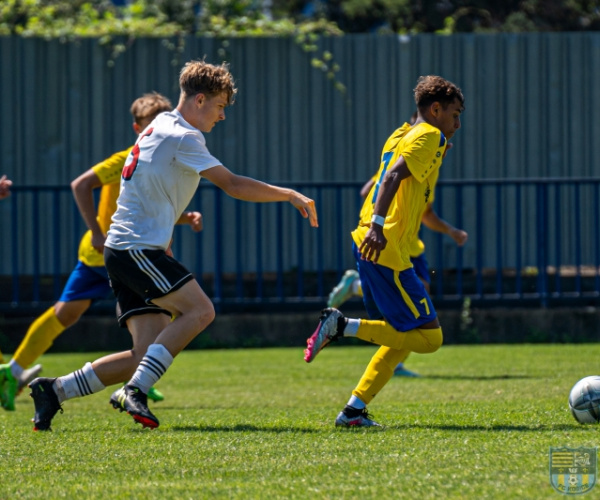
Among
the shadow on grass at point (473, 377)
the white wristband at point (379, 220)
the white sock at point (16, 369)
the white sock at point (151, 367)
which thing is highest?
the white wristband at point (379, 220)

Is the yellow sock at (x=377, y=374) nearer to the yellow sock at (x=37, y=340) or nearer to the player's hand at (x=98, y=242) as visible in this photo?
the player's hand at (x=98, y=242)

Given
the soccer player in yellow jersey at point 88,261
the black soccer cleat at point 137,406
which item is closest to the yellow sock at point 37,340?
the soccer player in yellow jersey at point 88,261

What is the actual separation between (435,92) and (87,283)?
3.09m

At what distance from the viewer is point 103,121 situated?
13.1 meters

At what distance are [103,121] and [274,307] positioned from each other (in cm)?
300

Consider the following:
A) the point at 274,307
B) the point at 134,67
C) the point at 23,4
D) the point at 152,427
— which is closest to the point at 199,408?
the point at 152,427

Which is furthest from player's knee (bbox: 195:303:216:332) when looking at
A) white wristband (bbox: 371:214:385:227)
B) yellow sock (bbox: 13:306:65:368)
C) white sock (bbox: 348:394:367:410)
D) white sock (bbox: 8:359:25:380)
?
white sock (bbox: 8:359:25:380)

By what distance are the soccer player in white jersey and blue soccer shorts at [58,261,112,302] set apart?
6.18ft

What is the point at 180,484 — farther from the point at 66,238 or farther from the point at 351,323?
the point at 66,238

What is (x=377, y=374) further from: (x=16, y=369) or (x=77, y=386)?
(x=16, y=369)

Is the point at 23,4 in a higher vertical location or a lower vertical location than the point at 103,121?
higher

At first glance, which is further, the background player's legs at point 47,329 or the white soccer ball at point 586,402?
the background player's legs at point 47,329

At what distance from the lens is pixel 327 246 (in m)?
12.8

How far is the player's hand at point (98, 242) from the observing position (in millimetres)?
7254
